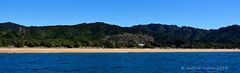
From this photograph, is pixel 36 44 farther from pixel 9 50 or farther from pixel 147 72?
pixel 147 72

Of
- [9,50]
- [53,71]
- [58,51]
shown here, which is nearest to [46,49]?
[58,51]

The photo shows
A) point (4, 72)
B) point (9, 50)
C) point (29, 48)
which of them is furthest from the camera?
point (29, 48)

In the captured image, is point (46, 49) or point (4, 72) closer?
point (4, 72)

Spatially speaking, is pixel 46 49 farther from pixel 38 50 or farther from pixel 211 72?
pixel 211 72

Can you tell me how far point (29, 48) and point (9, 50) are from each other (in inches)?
529

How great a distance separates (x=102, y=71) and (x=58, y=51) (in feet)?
401

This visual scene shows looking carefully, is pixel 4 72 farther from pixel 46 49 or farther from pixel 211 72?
pixel 46 49

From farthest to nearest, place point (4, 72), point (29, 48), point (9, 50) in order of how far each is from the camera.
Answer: point (29, 48)
point (9, 50)
point (4, 72)

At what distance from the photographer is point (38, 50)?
609 ft

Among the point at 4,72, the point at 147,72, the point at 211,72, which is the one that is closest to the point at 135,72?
the point at 147,72

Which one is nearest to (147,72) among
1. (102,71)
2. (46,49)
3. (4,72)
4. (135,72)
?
(135,72)

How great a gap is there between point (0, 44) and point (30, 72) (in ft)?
403

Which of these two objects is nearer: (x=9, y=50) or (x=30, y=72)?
(x=30, y=72)

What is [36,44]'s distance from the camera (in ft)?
653
